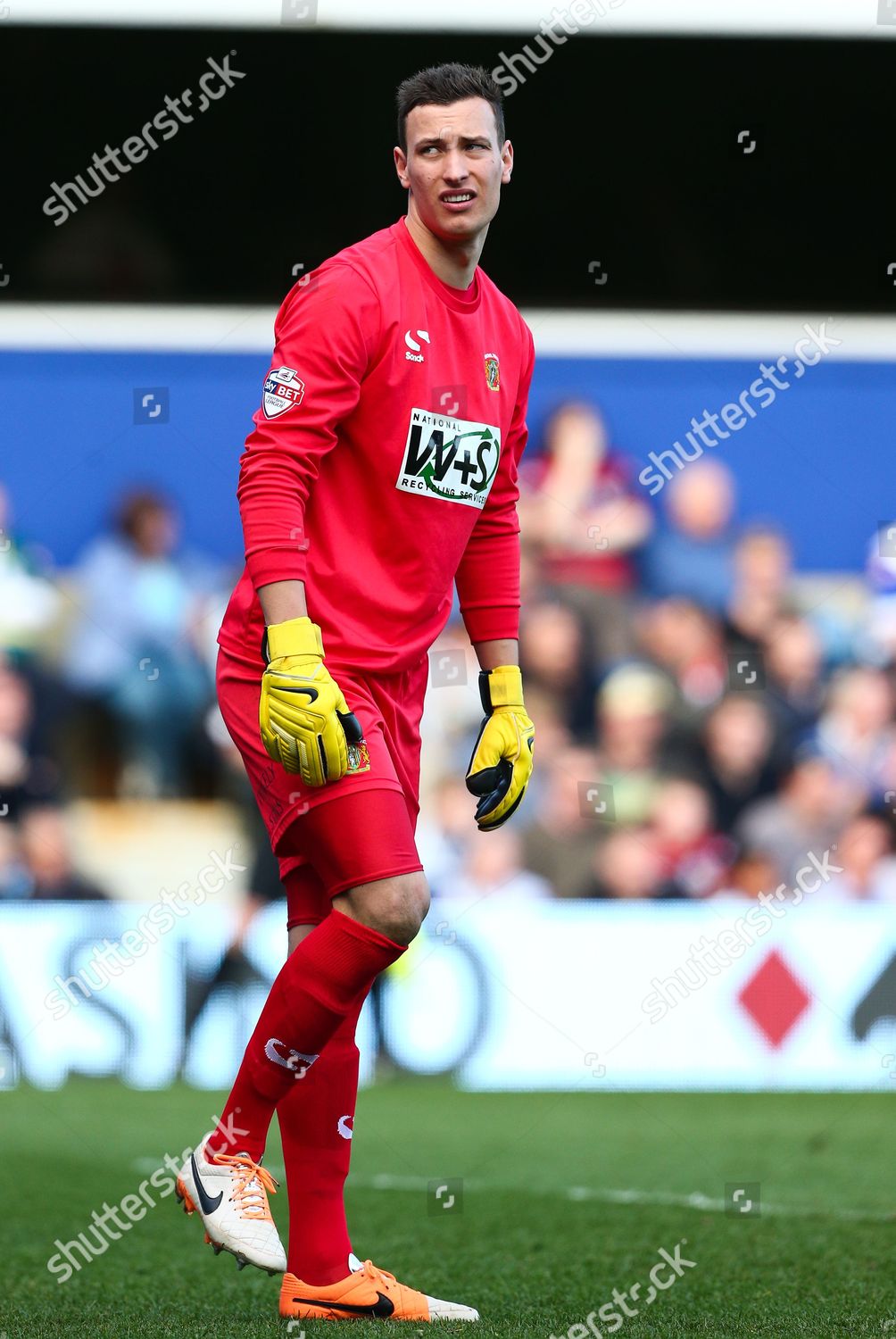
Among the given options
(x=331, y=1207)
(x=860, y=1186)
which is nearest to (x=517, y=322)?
(x=331, y=1207)

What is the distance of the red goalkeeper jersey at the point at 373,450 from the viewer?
3.17m

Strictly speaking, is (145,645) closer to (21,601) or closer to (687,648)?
(21,601)

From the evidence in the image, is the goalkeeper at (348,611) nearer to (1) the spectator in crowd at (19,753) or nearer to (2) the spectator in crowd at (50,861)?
(2) the spectator in crowd at (50,861)

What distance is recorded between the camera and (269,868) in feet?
25.5

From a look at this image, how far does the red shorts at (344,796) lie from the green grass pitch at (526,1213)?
0.73 m

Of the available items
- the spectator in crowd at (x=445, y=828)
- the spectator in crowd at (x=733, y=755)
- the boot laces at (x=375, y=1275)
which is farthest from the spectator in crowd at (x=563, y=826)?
the boot laces at (x=375, y=1275)

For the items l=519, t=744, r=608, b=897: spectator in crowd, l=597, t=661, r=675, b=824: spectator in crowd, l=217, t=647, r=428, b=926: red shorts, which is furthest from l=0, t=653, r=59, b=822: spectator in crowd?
l=217, t=647, r=428, b=926: red shorts

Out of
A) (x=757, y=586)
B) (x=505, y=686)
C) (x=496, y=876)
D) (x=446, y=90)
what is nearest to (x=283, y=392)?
(x=446, y=90)

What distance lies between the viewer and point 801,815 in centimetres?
809

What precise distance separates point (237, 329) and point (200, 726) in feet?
6.34

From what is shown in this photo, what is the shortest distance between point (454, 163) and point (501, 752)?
3.54 feet

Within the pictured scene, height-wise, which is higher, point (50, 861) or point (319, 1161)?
point (319, 1161)

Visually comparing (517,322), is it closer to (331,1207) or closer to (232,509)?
(331,1207)

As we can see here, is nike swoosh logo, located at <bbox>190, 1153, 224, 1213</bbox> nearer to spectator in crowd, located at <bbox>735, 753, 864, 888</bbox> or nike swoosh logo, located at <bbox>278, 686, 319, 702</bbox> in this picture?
nike swoosh logo, located at <bbox>278, 686, 319, 702</bbox>
